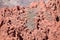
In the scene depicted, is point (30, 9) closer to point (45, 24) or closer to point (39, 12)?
point (39, 12)

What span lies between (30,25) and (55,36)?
53cm

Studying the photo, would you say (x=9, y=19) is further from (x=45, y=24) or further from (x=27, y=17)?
(x=45, y=24)

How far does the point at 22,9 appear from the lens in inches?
155

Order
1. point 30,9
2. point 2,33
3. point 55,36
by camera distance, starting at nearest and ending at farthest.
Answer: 1. point 55,36
2. point 2,33
3. point 30,9

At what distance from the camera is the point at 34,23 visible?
144 inches

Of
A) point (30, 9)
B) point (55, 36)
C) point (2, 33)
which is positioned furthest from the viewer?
point (30, 9)

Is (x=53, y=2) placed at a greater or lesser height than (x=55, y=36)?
greater

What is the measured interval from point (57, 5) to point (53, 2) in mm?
95

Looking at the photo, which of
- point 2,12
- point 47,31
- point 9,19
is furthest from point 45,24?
point 2,12

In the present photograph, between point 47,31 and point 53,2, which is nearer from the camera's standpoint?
point 47,31

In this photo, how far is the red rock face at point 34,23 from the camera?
3.46 m

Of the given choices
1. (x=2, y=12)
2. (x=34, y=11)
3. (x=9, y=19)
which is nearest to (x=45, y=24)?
(x=34, y=11)

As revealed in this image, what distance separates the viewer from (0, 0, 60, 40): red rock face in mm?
3465

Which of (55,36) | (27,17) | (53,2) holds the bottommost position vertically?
(55,36)
